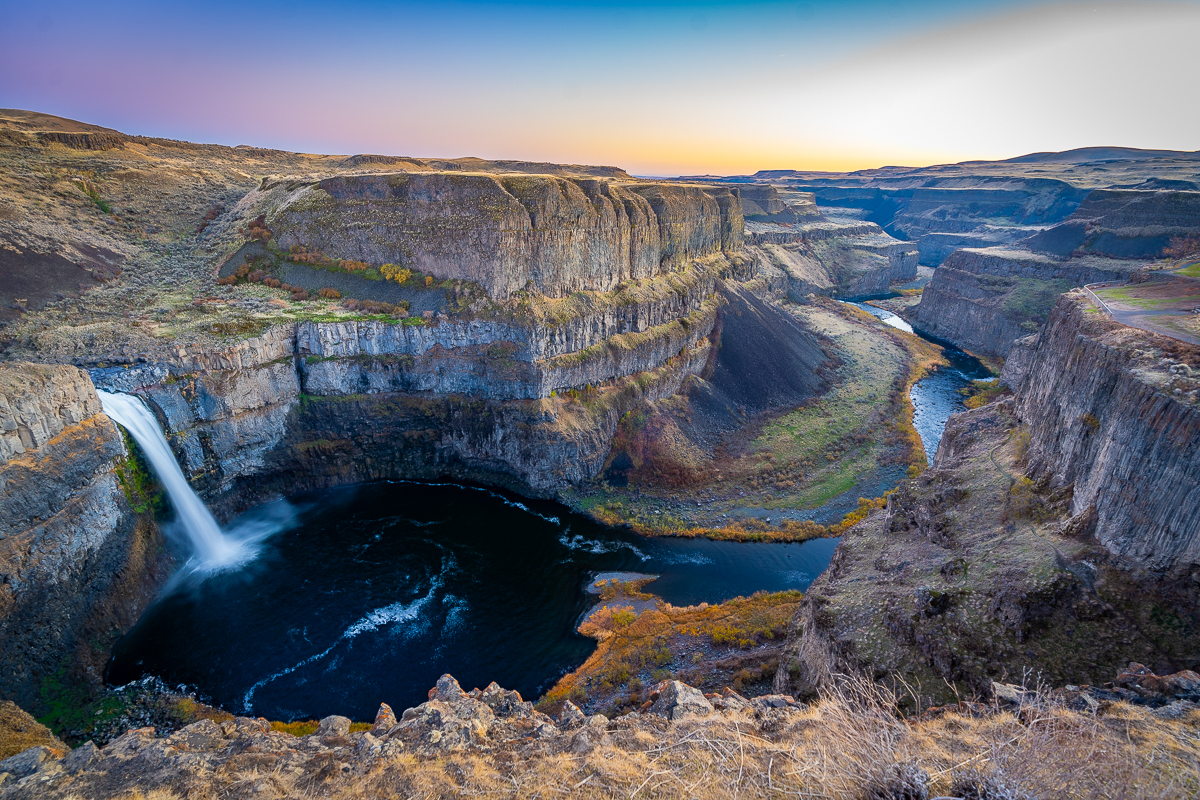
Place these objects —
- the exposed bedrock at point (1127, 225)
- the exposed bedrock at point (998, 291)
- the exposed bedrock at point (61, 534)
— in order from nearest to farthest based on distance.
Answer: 1. the exposed bedrock at point (61, 534)
2. the exposed bedrock at point (1127, 225)
3. the exposed bedrock at point (998, 291)

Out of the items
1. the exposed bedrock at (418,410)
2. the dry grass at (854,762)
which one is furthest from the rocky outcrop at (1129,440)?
the exposed bedrock at (418,410)

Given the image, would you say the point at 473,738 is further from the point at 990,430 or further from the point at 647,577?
the point at 990,430

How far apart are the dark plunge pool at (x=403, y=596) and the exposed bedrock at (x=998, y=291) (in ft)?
187

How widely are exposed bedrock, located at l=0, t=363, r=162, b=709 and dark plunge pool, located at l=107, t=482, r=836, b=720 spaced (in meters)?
1.98

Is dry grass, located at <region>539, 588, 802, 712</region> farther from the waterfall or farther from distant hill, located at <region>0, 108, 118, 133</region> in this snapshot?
distant hill, located at <region>0, 108, 118, 133</region>

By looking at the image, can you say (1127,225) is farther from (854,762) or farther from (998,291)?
(854,762)

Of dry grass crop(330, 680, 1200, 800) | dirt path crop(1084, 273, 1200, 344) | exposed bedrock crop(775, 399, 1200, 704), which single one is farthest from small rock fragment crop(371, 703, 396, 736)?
dirt path crop(1084, 273, 1200, 344)

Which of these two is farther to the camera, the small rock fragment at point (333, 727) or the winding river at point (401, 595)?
the winding river at point (401, 595)

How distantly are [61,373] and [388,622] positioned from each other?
64.7 feet

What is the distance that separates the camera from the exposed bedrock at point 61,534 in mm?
21625

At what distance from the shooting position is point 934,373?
217 feet

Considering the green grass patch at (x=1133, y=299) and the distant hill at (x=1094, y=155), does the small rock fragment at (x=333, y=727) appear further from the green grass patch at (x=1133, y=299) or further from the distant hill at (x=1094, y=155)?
the distant hill at (x=1094, y=155)

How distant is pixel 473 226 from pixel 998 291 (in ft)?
246

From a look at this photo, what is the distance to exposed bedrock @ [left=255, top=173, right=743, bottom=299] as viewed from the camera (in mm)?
41594
